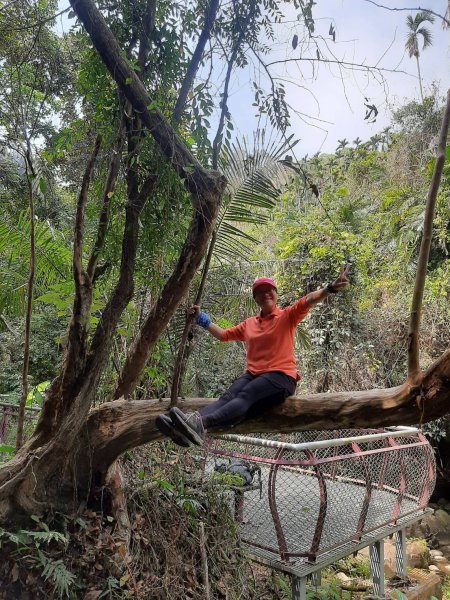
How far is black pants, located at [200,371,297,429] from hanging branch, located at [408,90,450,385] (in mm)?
868

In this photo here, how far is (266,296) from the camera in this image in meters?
3.53

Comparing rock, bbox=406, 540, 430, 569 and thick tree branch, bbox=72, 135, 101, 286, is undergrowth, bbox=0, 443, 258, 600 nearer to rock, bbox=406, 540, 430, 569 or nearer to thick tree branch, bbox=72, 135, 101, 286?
thick tree branch, bbox=72, 135, 101, 286

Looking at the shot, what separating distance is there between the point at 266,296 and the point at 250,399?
0.86 metres

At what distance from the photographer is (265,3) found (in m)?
3.14

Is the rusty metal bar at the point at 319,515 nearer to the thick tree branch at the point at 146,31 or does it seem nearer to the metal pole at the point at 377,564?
the metal pole at the point at 377,564

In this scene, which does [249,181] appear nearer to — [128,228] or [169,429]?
[128,228]

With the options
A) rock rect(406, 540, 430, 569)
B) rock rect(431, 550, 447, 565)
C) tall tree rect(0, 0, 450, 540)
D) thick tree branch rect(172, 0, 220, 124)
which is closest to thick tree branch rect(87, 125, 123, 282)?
tall tree rect(0, 0, 450, 540)

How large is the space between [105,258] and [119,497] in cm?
181

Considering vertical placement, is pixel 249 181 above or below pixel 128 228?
above

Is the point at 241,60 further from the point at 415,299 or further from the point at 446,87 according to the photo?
the point at 415,299

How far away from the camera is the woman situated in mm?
2789

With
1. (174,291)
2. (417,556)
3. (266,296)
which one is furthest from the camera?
(417,556)

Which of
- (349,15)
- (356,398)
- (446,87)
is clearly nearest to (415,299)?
(356,398)

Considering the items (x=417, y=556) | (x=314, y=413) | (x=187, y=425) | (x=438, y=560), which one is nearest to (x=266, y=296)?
(x=314, y=413)
